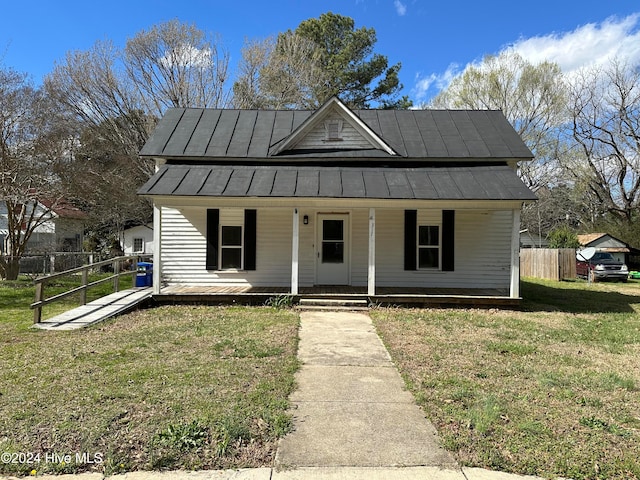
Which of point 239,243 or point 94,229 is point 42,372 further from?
point 94,229

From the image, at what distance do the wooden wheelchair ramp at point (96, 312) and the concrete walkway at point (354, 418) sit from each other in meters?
4.36

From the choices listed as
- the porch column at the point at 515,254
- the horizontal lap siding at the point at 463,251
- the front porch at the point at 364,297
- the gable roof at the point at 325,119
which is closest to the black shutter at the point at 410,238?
the horizontal lap siding at the point at 463,251

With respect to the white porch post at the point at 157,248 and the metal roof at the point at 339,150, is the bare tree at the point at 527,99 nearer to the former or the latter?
the metal roof at the point at 339,150

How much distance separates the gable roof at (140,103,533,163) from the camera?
1136 centimetres

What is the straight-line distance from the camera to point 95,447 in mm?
3219

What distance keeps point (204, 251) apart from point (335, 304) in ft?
13.7

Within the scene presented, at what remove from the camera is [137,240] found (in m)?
32.0

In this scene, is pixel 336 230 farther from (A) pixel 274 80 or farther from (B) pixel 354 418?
(A) pixel 274 80

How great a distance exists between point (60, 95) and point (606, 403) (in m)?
24.1

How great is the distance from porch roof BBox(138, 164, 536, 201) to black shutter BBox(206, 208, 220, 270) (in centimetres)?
123

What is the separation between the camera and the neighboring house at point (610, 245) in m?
→ 26.2

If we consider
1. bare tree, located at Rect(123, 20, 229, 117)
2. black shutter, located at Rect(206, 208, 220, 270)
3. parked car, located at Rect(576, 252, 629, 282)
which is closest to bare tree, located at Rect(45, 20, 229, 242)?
bare tree, located at Rect(123, 20, 229, 117)

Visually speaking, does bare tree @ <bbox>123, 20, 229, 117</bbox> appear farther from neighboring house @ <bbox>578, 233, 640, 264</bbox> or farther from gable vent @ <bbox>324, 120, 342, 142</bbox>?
neighboring house @ <bbox>578, 233, 640, 264</bbox>

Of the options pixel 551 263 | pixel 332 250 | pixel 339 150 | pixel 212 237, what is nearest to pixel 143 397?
pixel 212 237
